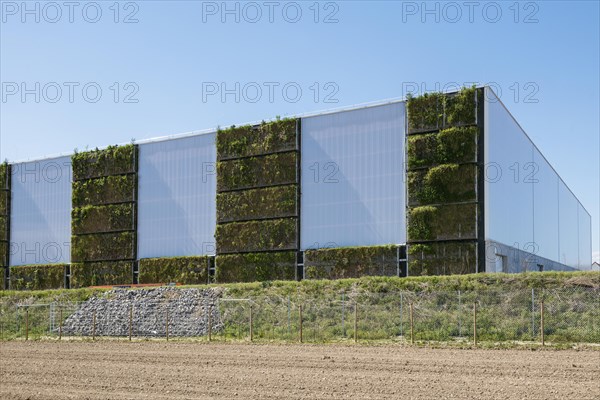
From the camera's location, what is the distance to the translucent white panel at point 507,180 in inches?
1815

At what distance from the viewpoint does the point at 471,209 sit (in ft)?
149

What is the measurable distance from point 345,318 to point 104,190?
32.1m

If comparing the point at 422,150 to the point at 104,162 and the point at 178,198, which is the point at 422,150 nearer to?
the point at 178,198

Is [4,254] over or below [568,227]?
below

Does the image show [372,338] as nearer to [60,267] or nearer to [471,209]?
[471,209]

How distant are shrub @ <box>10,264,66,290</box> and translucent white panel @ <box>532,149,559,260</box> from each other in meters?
40.6

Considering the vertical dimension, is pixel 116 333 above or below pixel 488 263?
below

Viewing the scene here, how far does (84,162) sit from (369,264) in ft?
96.5

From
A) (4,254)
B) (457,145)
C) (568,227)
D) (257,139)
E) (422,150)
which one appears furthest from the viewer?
(568,227)

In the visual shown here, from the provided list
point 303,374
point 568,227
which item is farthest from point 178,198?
point 568,227

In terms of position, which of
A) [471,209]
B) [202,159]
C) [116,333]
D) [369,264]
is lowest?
[116,333]

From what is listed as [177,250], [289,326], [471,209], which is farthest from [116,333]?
[471,209]

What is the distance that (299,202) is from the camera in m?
51.6

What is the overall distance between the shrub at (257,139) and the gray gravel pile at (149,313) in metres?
12.4
